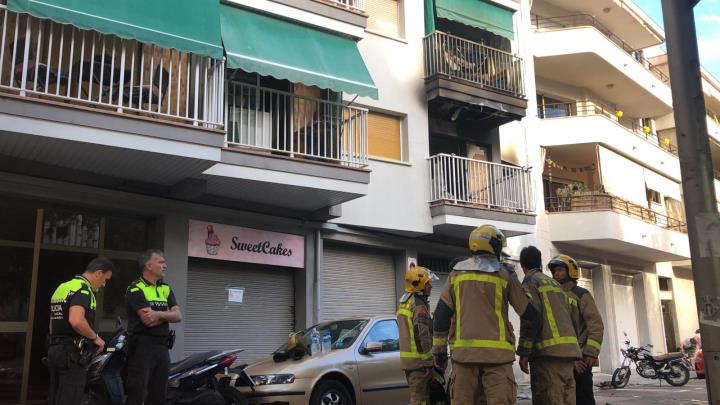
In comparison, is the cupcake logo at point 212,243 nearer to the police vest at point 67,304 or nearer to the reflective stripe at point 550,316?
the police vest at point 67,304

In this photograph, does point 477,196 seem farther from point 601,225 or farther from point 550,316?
point 550,316

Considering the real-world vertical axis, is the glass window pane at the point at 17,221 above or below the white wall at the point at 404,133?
below

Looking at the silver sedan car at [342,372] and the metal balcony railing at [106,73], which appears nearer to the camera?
the silver sedan car at [342,372]

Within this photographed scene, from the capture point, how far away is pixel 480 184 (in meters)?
15.9

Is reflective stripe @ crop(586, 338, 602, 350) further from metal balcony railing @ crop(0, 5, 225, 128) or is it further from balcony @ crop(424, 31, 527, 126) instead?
balcony @ crop(424, 31, 527, 126)

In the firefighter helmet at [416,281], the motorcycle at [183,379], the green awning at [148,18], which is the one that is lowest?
the motorcycle at [183,379]

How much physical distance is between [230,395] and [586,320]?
4.12 meters

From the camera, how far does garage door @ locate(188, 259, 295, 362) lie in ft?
38.4

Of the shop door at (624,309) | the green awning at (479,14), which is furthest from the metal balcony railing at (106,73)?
the shop door at (624,309)

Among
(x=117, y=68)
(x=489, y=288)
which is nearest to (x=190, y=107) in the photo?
(x=117, y=68)

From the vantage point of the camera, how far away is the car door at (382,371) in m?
9.01

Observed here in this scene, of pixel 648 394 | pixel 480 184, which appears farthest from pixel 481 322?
pixel 480 184

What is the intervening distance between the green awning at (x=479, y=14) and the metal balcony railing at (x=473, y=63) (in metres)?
0.63

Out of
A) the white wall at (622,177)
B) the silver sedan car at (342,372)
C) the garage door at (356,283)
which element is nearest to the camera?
the silver sedan car at (342,372)
